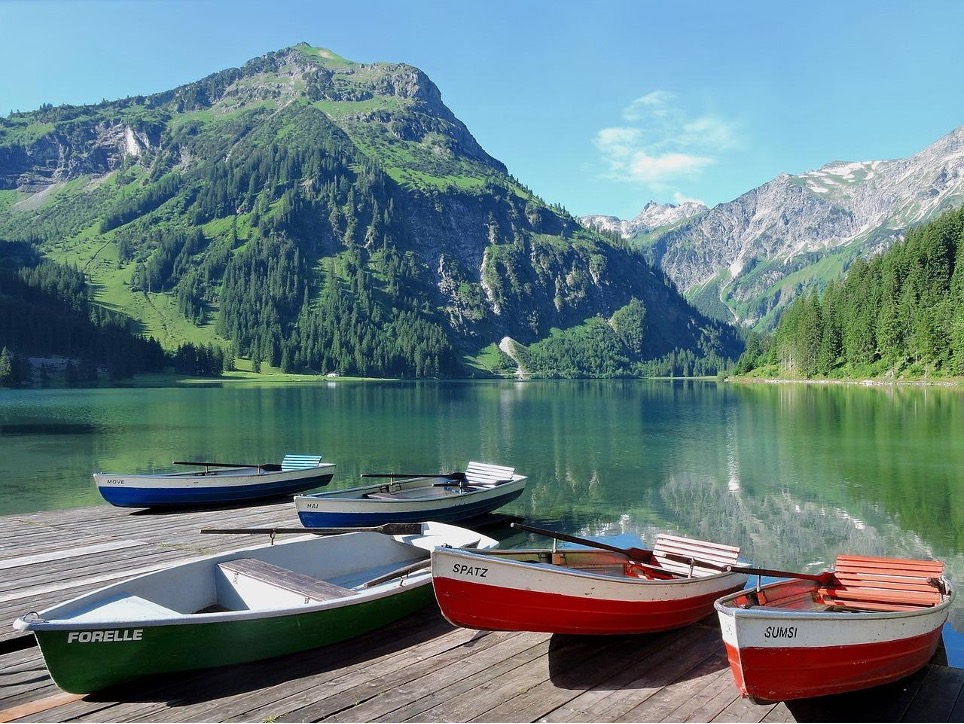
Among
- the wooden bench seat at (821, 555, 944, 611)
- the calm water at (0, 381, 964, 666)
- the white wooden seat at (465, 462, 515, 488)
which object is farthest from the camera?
the calm water at (0, 381, 964, 666)

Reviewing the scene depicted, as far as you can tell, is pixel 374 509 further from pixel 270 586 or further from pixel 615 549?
pixel 615 549

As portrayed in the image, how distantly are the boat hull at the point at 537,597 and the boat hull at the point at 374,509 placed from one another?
10.8 meters

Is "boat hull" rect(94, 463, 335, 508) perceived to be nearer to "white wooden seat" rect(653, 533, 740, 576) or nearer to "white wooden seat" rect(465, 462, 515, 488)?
"white wooden seat" rect(465, 462, 515, 488)

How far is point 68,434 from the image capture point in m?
63.6

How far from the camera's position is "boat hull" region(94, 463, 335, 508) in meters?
26.5

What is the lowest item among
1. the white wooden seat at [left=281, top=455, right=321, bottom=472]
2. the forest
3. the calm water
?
the calm water

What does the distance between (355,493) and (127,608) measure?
13190 millimetres

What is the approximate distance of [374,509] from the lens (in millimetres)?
22672

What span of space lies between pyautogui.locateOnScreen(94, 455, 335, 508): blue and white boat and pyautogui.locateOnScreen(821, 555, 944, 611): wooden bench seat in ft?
74.0

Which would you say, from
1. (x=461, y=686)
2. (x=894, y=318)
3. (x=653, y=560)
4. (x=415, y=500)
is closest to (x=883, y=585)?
(x=653, y=560)

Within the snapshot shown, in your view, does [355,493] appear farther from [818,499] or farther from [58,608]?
[818,499]

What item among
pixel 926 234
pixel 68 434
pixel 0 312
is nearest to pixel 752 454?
pixel 68 434

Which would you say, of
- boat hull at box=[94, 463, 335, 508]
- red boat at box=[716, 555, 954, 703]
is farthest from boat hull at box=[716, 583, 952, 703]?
boat hull at box=[94, 463, 335, 508]

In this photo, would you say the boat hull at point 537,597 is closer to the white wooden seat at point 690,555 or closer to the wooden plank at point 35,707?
the white wooden seat at point 690,555
